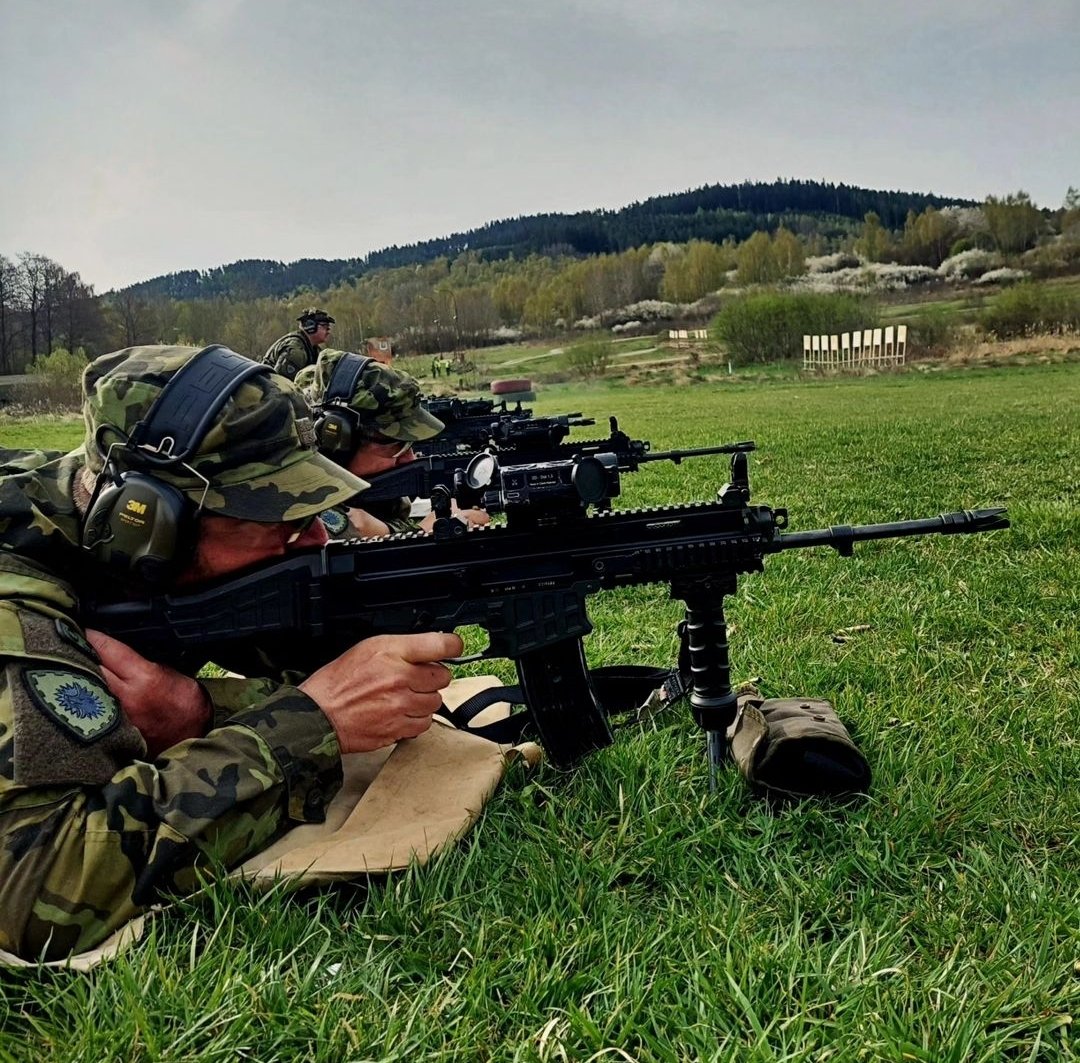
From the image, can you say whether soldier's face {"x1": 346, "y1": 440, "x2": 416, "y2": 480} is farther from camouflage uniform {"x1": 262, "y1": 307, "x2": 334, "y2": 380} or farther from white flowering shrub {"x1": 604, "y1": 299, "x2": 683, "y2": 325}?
white flowering shrub {"x1": 604, "y1": 299, "x2": 683, "y2": 325}

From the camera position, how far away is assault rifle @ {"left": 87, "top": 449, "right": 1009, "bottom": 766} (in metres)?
2.40

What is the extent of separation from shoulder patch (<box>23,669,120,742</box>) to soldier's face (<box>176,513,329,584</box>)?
0.45 meters

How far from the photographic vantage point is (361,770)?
2.82 meters

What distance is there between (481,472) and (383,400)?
11.3 feet

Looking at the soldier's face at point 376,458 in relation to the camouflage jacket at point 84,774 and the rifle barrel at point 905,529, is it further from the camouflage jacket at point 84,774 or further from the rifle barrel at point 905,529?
the rifle barrel at point 905,529

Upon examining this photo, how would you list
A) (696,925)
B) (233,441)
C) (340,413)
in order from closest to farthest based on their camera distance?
1. (696,925)
2. (233,441)
3. (340,413)

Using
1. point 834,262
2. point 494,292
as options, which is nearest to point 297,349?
point 494,292

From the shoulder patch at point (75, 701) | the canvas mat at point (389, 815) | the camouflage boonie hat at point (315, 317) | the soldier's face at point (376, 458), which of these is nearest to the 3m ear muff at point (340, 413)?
the soldier's face at point (376, 458)

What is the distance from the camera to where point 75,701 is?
1.89 metres

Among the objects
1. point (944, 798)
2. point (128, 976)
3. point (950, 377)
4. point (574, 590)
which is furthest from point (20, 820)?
point (950, 377)

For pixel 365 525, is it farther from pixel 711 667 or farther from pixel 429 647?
pixel 711 667

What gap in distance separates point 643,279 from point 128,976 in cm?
4126

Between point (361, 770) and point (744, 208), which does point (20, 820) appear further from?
point (744, 208)

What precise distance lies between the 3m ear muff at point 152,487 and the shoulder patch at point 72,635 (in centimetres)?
18
